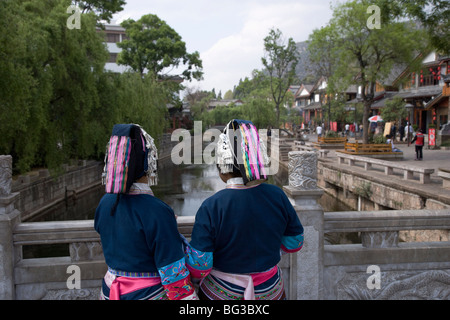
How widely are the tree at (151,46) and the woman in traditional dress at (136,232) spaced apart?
29.0 metres

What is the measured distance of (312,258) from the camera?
3.19 metres

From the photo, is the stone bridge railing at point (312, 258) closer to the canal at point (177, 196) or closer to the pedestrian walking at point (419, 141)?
the canal at point (177, 196)

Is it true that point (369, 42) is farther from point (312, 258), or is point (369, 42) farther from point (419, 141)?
point (312, 258)

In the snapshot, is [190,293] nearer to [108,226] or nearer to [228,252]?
[228,252]

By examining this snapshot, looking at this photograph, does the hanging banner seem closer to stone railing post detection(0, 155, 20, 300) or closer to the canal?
the canal

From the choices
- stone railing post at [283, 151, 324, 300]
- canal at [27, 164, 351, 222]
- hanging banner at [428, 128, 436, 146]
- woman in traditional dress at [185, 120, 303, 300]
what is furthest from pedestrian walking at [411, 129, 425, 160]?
woman in traditional dress at [185, 120, 303, 300]

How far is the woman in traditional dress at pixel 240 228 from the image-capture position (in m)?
1.99

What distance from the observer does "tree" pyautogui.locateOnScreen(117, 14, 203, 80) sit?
3022cm

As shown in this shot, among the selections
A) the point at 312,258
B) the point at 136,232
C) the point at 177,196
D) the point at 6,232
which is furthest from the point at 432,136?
the point at 136,232

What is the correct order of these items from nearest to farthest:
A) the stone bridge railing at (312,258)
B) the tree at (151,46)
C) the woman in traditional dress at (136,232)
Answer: the woman in traditional dress at (136,232) < the stone bridge railing at (312,258) < the tree at (151,46)

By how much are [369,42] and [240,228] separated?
18280 millimetres

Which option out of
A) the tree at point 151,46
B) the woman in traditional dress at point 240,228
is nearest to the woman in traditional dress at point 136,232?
the woman in traditional dress at point 240,228

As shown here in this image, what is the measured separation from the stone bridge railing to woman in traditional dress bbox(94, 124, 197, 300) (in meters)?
1.04
